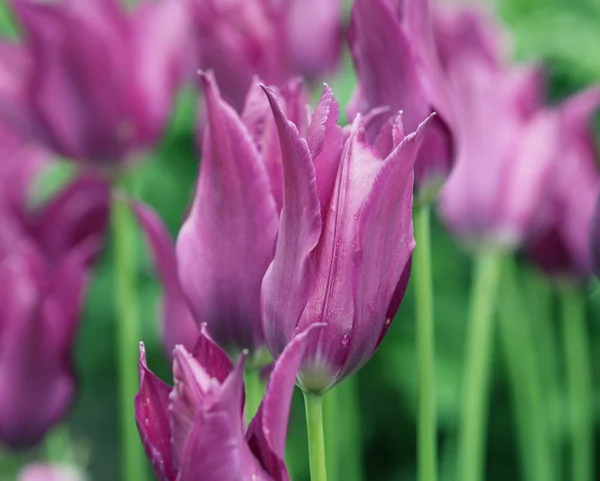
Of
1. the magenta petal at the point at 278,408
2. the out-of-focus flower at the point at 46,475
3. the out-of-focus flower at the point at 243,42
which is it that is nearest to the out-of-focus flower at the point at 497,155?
the out-of-focus flower at the point at 243,42

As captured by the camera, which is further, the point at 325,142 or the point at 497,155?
the point at 497,155

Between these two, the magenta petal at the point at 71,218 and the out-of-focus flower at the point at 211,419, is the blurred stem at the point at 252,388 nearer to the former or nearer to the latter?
the out-of-focus flower at the point at 211,419

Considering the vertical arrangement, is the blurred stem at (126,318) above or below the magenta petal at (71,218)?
below

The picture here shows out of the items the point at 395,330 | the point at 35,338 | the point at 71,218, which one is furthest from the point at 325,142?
the point at 395,330

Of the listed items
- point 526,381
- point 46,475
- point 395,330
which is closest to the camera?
point 46,475

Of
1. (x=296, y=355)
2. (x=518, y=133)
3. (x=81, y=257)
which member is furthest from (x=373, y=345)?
(x=518, y=133)

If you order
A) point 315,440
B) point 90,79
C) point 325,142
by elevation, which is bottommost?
point 315,440

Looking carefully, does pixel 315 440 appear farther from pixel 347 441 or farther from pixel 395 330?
pixel 395 330
